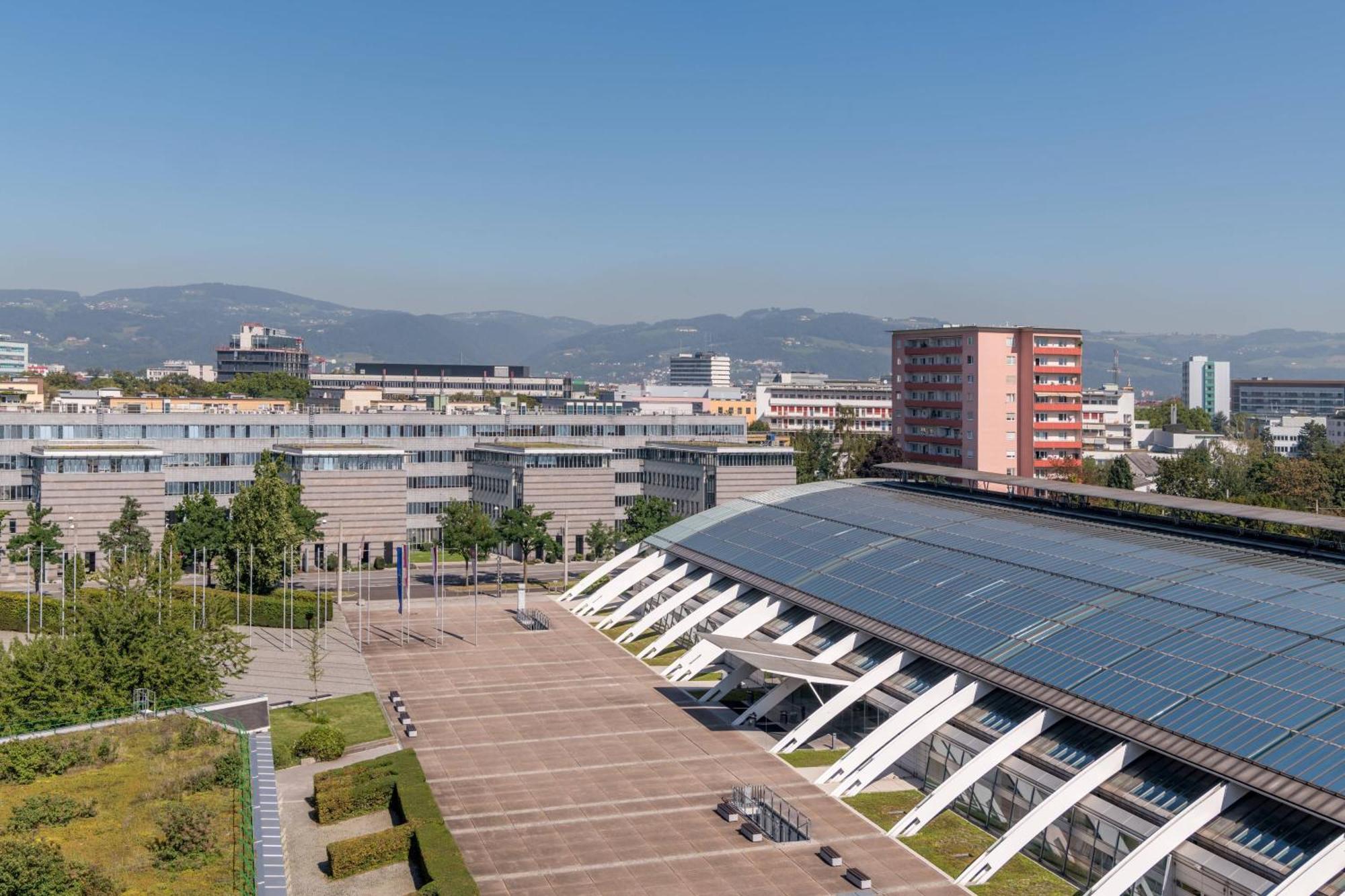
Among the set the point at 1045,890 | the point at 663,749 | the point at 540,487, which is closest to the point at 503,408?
the point at 540,487

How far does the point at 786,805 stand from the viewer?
48.1 meters

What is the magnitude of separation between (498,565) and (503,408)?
198 feet

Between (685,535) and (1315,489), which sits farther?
(1315,489)

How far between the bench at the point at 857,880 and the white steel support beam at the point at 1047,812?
10.6 ft

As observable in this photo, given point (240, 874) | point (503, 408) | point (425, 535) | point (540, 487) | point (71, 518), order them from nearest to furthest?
1. point (240, 874)
2. point (71, 518)
3. point (540, 487)
4. point (425, 535)
5. point (503, 408)

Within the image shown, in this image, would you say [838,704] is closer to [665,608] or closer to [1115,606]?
[1115,606]

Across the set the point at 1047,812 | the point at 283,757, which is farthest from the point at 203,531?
the point at 1047,812

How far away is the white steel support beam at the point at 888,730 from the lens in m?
51.0

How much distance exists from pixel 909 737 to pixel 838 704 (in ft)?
19.3

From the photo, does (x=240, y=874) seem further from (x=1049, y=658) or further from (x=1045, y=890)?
(x=1049, y=658)

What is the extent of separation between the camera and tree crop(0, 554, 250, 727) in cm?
4888

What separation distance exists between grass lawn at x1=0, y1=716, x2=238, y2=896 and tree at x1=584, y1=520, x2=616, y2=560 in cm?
6246

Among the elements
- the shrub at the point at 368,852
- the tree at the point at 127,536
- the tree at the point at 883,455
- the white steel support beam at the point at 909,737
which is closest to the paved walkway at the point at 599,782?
the white steel support beam at the point at 909,737

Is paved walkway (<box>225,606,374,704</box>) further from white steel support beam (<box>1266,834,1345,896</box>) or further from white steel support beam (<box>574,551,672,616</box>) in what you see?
white steel support beam (<box>1266,834,1345,896</box>)
